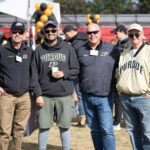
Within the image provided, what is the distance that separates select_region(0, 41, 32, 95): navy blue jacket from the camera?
4.97 m

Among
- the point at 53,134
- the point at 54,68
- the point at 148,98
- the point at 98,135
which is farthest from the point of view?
the point at 53,134

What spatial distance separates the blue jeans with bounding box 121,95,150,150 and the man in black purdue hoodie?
2.45ft

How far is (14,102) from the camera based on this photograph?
5.11 m

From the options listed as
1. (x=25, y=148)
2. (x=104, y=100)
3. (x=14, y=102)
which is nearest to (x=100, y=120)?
(x=104, y=100)

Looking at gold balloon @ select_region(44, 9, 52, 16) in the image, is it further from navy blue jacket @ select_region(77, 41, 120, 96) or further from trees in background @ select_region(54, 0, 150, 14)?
trees in background @ select_region(54, 0, 150, 14)

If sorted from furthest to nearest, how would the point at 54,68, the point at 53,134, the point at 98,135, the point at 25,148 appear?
the point at 53,134 → the point at 25,148 → the point at 98,135 → the point at 54,68

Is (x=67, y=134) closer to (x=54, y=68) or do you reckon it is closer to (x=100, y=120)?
(x=100, y=120)

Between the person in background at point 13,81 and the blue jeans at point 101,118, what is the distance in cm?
80

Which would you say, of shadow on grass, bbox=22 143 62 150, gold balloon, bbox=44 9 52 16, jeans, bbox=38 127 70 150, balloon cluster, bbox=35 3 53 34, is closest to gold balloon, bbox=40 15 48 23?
balloon cluster, bbox=35 3 53 34

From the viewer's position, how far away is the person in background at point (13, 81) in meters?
4.98

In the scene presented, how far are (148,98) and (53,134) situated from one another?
114 inches

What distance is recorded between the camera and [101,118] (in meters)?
4.92

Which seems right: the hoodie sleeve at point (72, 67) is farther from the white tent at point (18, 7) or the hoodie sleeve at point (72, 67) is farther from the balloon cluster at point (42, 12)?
the balloon cluster at point (42, 12)

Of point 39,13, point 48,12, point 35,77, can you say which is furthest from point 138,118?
point 39,13
